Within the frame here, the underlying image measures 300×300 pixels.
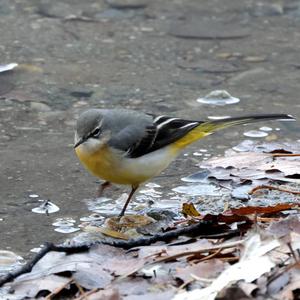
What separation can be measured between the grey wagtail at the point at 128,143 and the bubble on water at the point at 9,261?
3.20 feet

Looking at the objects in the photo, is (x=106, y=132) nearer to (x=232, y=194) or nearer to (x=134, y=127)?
(x=134, y=127)

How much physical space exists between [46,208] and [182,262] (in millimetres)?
1840

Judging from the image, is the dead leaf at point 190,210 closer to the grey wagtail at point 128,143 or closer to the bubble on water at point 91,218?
the grey wagtail at point 128,143

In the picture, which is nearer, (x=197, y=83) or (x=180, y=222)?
(x=180, y=222)

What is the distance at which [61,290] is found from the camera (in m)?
5.38

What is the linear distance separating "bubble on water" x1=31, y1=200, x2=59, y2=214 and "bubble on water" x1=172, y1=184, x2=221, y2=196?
96cm

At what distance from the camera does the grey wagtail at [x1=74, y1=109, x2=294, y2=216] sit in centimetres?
700

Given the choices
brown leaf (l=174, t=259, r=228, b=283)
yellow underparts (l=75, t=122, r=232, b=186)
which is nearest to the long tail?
yellow underparts (l=75, t=122, r=232, b=186)

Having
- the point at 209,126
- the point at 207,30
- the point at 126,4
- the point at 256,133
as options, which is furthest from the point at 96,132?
the point at 126,4

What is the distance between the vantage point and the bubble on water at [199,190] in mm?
7449

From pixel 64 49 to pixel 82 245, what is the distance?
5.47 meters

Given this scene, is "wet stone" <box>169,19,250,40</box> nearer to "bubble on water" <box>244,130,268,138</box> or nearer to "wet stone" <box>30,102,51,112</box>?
"wet stone" <box>30,102,51,112</box>

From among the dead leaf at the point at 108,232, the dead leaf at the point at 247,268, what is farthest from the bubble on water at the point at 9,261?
the dead leaf at the point at 247,268

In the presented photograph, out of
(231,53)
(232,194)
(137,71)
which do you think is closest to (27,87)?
(137,71)
